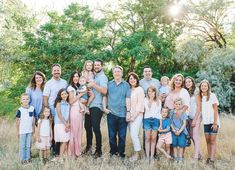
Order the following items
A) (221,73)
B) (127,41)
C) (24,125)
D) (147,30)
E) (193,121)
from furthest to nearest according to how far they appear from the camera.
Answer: (147,30) < (221,73) < (127,41) < (193,121) < (24,125)

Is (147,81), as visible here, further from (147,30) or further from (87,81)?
(147,30)

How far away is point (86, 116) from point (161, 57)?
14423 millimetres

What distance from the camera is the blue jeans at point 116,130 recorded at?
8.34 m

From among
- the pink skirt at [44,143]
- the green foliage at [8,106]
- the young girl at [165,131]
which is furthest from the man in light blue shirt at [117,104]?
the green foliage at [8,106]

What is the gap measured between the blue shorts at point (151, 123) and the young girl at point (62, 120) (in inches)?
64.0

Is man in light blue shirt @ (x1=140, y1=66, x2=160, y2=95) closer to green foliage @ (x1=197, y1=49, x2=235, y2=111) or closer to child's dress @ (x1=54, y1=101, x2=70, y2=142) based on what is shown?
child's dress @ (x1=54, y1=101, x2=70, y2=142)

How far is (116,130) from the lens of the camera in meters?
8.47

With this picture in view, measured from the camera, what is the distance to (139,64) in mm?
22906

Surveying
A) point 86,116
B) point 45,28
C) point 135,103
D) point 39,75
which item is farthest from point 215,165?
point 45,28

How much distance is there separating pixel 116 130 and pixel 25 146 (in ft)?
6.29

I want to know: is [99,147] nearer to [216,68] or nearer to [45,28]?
[45,28]

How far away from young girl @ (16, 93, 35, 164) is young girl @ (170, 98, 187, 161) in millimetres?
2944

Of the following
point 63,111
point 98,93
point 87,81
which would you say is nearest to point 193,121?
point 98,93

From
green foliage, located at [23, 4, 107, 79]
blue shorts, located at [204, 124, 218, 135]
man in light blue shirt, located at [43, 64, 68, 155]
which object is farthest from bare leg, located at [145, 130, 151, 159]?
green foliage, located at [23, 4, 107, 79]
